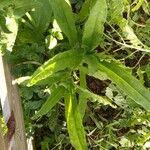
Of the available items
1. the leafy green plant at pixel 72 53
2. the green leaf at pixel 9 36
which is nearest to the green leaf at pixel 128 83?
the leafy green plant at pixel 72 53

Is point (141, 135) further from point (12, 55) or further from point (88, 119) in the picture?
point (12, 55)

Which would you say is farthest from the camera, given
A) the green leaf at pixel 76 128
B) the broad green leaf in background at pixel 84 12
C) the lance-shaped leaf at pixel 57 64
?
the broad green leaf in background at pixel 84 12

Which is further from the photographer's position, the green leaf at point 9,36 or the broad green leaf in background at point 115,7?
the broad green leaf in background at point 115,7

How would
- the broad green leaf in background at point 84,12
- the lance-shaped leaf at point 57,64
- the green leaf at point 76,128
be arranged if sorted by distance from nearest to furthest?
the lance-shaped leaf at point 57,64 → the green leaf at point 76,128 → the broad green leaf in background at point 84,12

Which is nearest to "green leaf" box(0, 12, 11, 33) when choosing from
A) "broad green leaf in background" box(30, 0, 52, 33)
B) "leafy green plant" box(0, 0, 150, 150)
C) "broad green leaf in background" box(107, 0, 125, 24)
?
"leafy green plant" box(0, 0, 150, 150)

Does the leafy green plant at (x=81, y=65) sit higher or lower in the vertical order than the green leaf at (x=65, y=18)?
lower

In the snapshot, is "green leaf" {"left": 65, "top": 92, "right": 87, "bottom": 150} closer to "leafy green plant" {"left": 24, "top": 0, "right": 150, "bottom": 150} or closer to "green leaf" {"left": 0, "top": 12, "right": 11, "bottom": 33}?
"leafy green plant" {"left": 24, "top": 0, "right": 150, "bottom": 150}

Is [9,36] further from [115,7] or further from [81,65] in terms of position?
[115,7]

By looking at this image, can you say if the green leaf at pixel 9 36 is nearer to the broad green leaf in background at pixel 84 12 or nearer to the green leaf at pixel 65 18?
the green leaf at pixel 65 18

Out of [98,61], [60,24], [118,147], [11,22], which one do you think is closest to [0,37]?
[11,22]
